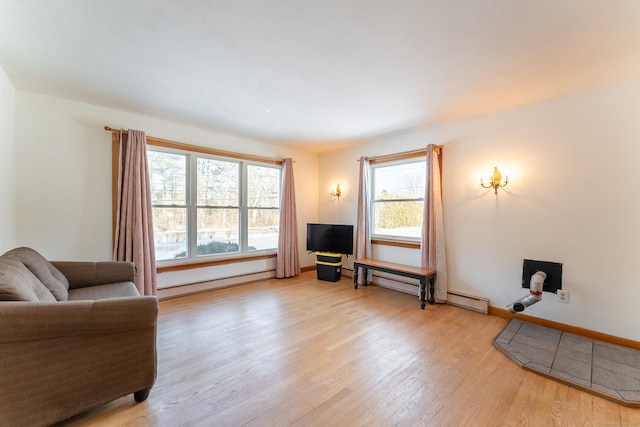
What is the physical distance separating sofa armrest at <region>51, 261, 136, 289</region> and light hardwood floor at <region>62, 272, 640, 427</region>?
71cm

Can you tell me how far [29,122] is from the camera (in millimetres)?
2865

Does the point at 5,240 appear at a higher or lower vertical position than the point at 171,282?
higher

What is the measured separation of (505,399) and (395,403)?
78 cm

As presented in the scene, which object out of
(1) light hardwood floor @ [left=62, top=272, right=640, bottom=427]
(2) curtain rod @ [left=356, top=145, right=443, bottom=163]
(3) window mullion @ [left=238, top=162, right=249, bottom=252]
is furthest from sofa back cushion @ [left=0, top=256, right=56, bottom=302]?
(2) curtain rod @ [left=356, top=145, right=443, bottom=163]

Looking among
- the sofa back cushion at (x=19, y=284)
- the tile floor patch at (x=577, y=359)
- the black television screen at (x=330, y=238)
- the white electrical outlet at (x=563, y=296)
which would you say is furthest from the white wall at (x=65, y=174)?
the white electrical outlet at (x=563, y=296)

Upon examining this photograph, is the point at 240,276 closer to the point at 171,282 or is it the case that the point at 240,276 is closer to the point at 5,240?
the point at 171,282

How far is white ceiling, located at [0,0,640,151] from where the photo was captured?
165 centimetres

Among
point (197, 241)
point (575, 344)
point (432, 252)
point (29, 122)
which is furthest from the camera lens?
point (197, 241)

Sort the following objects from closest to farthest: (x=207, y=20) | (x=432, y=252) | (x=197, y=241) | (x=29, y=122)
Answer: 1. (x=207, y=20)
2. (x=29, y=122)
3. (x=432, y=252)
4. (x=197, y=241)

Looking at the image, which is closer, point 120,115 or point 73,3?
point 73,3

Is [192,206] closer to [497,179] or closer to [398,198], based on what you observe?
[398,198]

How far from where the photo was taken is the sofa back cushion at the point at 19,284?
1.45 m

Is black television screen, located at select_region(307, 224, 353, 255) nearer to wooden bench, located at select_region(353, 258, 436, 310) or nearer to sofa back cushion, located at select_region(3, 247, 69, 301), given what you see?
wooden bench, located at select_region(353, 258, 436, 310)

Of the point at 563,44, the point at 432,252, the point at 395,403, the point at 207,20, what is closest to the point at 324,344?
the point at 395,403
